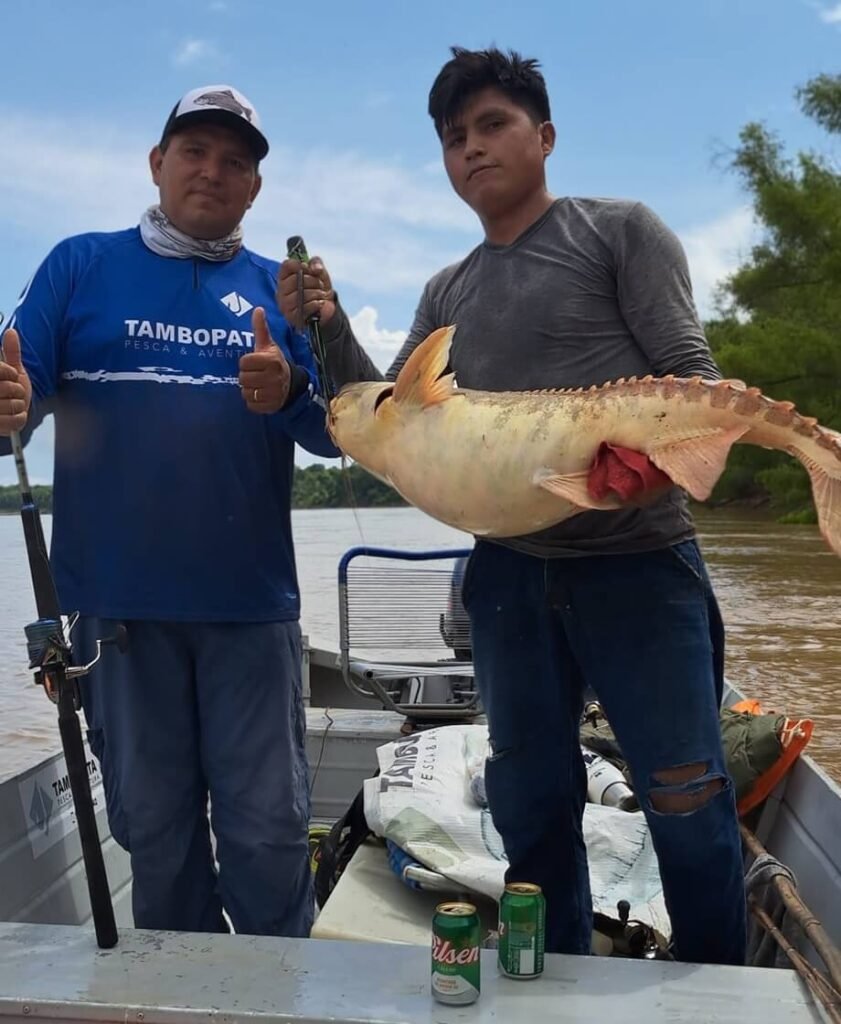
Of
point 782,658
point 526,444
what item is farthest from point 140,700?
point 782,658

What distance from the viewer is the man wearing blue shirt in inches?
107

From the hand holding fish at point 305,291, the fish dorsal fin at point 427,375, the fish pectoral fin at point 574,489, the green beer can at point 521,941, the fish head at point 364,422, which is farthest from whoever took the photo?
the hand holding fish at point 305,291

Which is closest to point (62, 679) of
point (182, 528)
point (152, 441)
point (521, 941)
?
point (182, 528)

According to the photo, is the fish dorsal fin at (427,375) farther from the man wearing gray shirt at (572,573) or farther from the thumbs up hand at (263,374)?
the thumbs up hand at (263,374)

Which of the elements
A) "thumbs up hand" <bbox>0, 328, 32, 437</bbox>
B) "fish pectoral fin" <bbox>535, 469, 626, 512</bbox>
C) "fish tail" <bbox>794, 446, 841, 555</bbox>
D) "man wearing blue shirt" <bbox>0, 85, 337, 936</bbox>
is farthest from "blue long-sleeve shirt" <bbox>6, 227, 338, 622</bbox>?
"fish tail" <bbox>794, 446, 841, 555</bbox>

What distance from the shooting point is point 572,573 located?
93.9 inches

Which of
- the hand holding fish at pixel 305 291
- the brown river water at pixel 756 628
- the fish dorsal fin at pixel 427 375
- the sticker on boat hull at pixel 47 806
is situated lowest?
the brown river water at pixel 756 628

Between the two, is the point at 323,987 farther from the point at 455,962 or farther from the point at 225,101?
the point at 225,101

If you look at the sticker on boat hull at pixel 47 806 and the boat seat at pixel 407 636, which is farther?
the boat seat at pixel 407 636

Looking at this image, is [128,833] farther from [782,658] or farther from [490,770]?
[782,658]

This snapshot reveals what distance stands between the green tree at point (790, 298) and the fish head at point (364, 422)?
3149cm

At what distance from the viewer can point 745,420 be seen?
1.91m

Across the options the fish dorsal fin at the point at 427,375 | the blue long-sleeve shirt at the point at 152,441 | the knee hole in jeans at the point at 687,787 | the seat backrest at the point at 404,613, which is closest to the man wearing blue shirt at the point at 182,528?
the blue long-sleeve shirt at the point at 152,441

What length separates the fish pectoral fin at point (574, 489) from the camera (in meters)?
1.96
